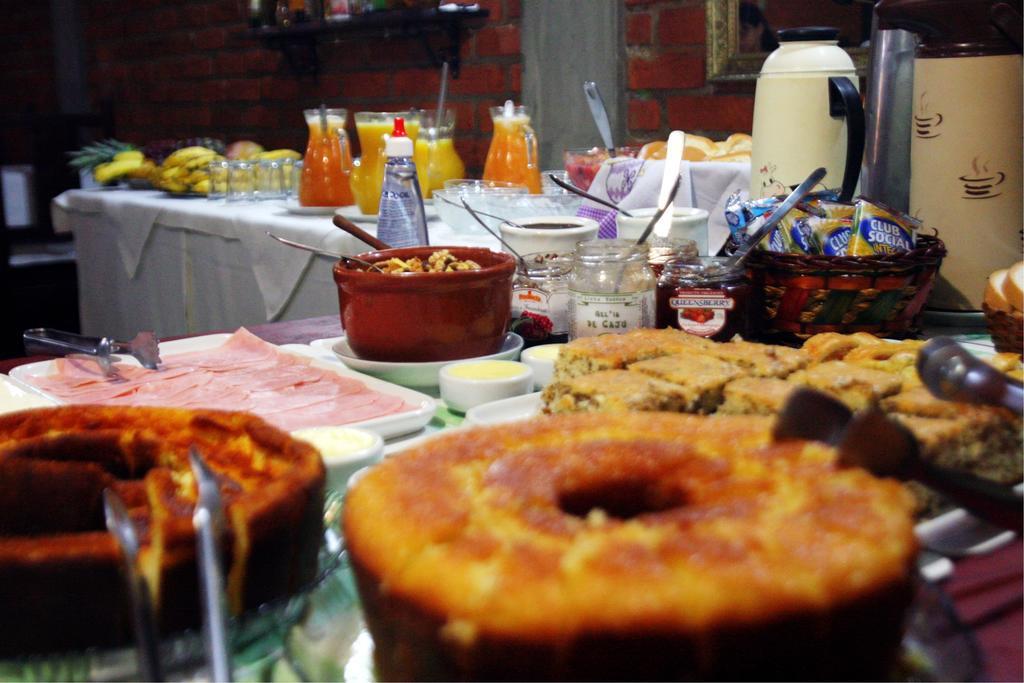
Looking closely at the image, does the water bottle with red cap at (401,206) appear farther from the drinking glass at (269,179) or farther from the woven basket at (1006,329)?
the drinking glass at (269,179)

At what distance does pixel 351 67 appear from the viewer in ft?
14.3

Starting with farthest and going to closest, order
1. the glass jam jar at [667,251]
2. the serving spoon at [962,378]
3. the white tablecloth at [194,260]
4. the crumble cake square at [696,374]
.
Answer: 1. the white tablecloth at [194,260]
2. the glass jam jar at [667,251]
3. the crumble cake square at [696,374]
4. the serving spoon at [962,378]

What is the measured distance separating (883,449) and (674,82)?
9.24 feet

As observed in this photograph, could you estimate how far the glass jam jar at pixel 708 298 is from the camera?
1.20 m

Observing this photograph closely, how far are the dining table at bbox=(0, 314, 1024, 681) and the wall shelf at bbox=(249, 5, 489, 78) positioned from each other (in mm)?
3375

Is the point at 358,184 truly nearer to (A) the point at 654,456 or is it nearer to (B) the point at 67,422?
(B) the point at 67,422

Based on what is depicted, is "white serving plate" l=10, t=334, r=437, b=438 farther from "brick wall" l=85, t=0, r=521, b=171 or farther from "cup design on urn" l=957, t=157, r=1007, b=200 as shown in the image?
"brick wall" l=85, t=0, r=521, b=171

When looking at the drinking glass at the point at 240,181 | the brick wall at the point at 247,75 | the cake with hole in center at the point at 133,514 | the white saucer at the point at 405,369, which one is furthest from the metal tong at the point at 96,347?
the brick wall at the point at 247,75

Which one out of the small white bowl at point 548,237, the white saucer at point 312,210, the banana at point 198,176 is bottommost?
the white saucer at point 312,210

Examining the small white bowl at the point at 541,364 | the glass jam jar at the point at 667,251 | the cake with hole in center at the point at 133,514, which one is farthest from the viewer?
the glass jam jar at the point at 667,251

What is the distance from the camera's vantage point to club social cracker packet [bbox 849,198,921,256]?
1267 mm

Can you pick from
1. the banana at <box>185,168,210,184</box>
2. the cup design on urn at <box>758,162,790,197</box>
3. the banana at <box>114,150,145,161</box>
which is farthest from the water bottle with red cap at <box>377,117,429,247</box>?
the banana at <box>114,150,145,161</box>

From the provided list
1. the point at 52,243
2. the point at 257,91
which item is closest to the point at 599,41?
the point at 257,91

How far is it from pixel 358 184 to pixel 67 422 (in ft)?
6.20
